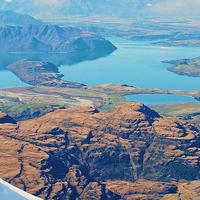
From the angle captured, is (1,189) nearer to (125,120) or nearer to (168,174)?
(168,174)

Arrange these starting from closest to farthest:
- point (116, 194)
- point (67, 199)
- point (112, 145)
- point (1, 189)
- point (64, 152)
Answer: point (1, 189) → point (67, 199) → point (116, 194) → point (64, 152) → point (112, 145)

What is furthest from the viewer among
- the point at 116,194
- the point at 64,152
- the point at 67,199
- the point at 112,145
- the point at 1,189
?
the point at 112,145

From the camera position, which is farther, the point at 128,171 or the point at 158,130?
the point at 158,130

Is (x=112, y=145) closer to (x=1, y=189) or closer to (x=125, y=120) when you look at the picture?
(x=125, y=120)

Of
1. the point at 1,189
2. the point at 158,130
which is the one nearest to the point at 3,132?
the point at 158,130

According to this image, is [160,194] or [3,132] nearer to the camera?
[160,194]

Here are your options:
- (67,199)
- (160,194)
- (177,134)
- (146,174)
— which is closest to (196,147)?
(177,134)

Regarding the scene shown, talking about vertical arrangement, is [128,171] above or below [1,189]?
below
